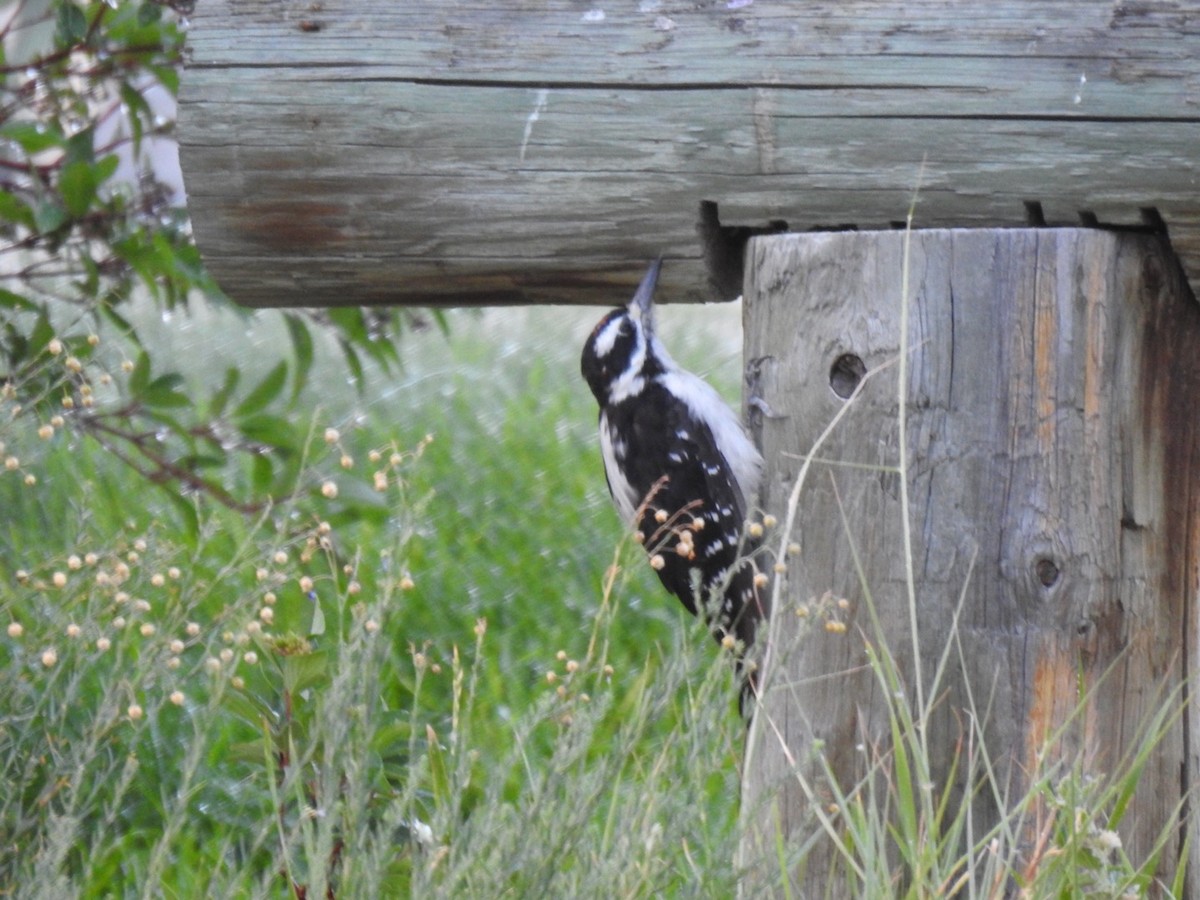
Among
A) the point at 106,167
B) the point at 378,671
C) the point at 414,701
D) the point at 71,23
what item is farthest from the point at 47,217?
the point at 378,671

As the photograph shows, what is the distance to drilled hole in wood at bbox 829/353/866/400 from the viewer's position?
2666 millimetres

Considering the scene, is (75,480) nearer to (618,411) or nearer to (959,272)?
(618,411)

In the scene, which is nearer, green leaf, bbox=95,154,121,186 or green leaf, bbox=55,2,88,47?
green leaf, bbox=55,2,88,47

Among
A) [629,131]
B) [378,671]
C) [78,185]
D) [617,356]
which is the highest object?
[629,131]

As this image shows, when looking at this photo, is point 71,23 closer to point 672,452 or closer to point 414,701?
point 672,452

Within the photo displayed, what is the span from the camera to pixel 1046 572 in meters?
2.54

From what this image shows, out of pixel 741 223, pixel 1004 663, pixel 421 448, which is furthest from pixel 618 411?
pixel 421 448

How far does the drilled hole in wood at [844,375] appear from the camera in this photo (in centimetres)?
267

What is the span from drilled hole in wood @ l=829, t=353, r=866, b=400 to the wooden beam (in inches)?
9.1

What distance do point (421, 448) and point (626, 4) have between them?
3.66 ft

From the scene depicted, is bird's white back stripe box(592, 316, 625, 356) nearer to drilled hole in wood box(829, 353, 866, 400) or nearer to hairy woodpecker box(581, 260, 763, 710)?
hairy woodpecker box(581, 260, 763, 710)

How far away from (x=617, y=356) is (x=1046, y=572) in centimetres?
181

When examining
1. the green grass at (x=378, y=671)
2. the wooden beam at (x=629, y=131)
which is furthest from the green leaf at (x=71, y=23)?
the green grass at (x=378, y=671)

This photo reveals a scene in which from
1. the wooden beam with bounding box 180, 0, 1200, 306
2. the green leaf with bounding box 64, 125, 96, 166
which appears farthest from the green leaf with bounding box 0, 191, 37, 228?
the wooden beam with bounding box 180, 0, 1200, 306
